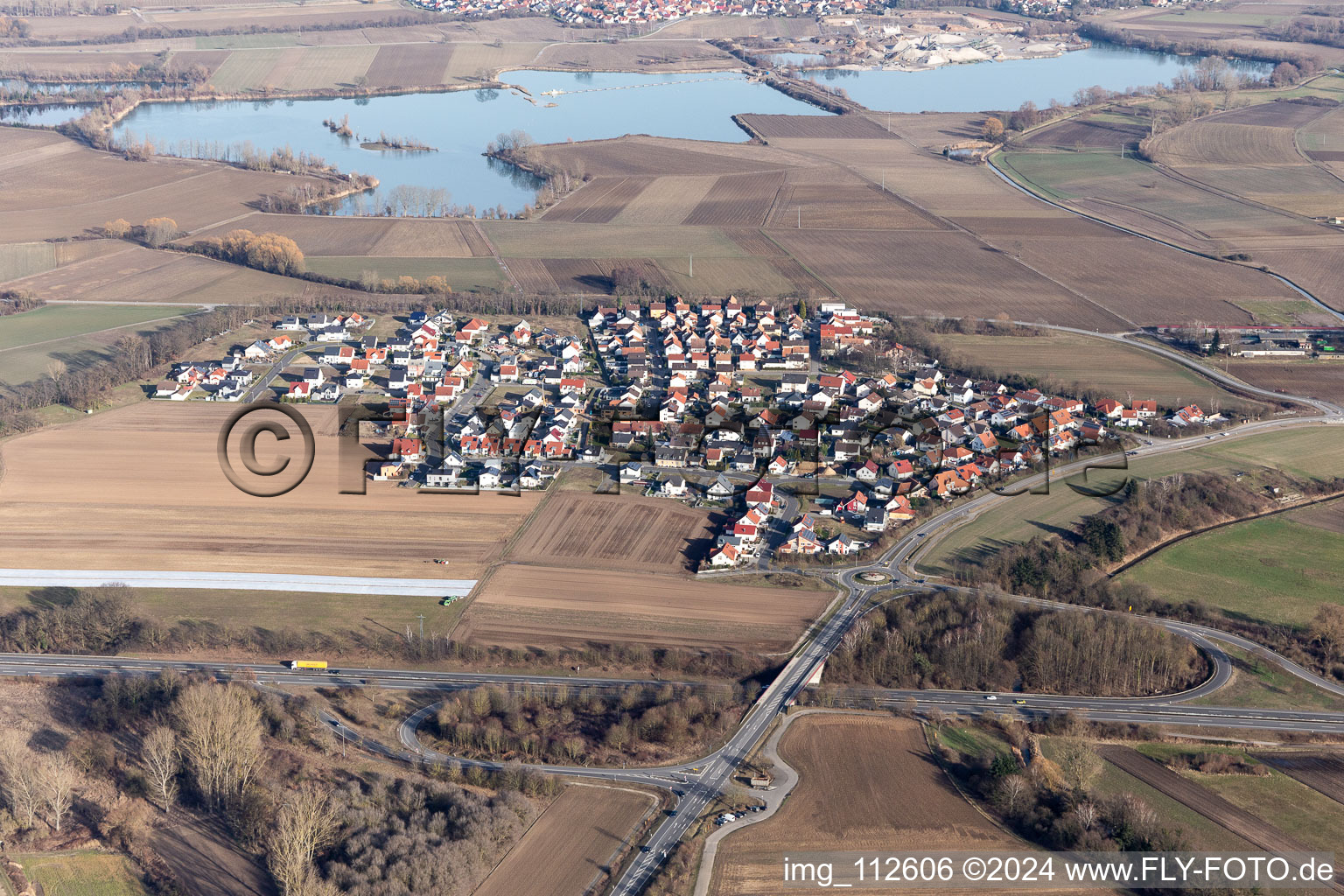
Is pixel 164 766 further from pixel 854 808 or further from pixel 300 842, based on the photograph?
pixel 854 808

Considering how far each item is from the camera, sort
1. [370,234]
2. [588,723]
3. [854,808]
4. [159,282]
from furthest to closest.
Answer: [370,234], [159,282], [588,723], [854,808]

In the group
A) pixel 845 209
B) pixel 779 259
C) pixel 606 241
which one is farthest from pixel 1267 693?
pixel 845 209

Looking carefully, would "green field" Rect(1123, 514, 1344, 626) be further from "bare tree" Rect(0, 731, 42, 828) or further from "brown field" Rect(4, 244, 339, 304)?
"brown field" Rect(4, 244, 339, 304)

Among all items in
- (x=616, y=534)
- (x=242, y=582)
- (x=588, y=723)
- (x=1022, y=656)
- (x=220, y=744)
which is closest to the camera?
(x=220, y=744)

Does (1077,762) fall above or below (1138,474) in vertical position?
below

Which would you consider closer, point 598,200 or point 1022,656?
point 1022,656

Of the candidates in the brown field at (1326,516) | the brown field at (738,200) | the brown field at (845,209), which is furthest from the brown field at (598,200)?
the brown field at (1326,516)

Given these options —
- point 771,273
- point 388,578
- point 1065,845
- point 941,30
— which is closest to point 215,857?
point 388,578

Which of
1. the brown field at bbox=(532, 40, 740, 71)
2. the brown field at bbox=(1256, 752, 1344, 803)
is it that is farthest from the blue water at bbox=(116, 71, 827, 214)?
the brown field at bbox=(1256, 752, 1344, 803)
